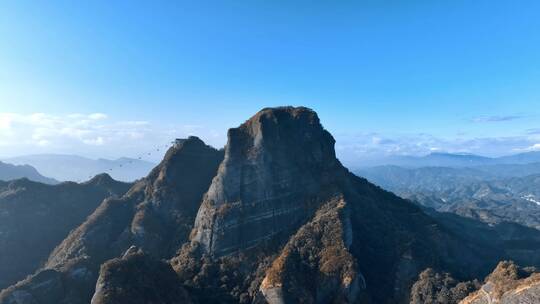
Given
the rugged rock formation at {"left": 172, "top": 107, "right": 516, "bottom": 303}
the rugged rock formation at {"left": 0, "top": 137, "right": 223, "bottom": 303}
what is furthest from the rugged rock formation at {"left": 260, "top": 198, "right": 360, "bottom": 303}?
the rugged rock formation at {"left": 0, "top": 137, "right": 223, "bottom": 303}

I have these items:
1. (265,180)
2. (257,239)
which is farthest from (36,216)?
(265,180)

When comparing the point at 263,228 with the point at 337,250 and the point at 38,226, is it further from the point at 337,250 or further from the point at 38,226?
the point at 38,226

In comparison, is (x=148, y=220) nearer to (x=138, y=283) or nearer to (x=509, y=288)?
(x=138, y=283)

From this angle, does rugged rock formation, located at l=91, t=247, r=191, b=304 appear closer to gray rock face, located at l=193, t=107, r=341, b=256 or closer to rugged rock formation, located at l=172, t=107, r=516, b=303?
rugged rock formation, located at l=172, t=107, r=516, b=303

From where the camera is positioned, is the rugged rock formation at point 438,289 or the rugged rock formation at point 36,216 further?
the rugged rock formation at point 36,216

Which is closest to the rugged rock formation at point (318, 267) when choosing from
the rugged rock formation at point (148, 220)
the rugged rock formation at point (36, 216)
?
the rugged rock formation at point (148, 220)

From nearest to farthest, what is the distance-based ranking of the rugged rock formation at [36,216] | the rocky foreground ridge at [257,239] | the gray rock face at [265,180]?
the rocky foreground ridge at [257,239], the gray rock face at [265,180], the rugged rock formation at [36,216]

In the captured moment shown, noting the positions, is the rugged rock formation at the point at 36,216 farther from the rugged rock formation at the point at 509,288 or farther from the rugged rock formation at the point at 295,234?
the rugged rock formation at the point at 509,288

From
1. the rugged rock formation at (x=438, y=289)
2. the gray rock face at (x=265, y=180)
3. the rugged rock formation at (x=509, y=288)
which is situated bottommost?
the rugged rock formation at (x=438, y=289)
